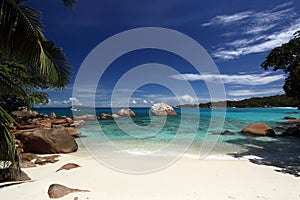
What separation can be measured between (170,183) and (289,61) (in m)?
6.00

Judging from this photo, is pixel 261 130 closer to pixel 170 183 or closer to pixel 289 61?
pixel 289 61

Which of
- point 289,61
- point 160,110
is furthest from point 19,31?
point 160,110

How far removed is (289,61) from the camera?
6.84m

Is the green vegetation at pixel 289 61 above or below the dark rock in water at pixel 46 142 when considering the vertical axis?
above

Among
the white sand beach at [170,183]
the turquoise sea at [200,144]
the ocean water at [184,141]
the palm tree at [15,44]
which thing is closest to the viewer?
the palm tree at [15,44]

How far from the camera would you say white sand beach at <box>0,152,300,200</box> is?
11.9ft

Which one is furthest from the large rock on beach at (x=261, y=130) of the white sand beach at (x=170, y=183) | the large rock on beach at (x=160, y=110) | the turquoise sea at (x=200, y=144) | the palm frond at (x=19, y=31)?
the large rock on beach at (x=160, y=110)

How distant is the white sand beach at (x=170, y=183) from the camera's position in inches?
143

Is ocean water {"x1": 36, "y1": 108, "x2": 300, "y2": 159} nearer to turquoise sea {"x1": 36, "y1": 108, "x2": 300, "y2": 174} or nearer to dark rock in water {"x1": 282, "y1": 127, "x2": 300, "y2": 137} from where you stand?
turquoise sea {"x1": 36, "y1": 108, "x2": 300, "y2": 174}

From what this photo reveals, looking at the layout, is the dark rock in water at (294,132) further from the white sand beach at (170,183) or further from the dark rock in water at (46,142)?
the dark rock in water at (46,142)

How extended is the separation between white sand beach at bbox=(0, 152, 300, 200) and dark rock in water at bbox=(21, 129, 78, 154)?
206cm

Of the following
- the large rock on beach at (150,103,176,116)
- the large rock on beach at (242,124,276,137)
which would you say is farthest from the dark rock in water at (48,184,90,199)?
the large rock on beach at (150,103,176,116)

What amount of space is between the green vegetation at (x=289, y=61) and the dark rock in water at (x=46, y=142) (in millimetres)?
8609

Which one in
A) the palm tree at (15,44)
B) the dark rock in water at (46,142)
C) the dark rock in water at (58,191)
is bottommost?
the dark rock in water at (58,191)
